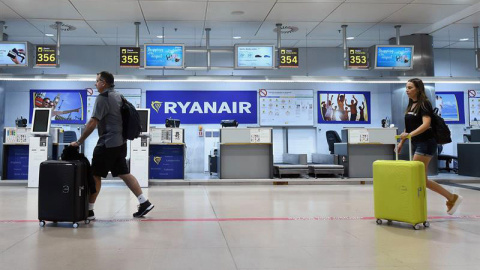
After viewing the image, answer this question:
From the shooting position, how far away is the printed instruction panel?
1131 centimetres

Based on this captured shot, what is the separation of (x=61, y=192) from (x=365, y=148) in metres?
7.23

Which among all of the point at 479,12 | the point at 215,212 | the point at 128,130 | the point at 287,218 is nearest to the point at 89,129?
the point at 128,130

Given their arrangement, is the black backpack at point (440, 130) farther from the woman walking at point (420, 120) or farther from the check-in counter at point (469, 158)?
the check-in counter at point (469, 158)

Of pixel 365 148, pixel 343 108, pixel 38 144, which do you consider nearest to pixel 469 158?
pixel 365 148

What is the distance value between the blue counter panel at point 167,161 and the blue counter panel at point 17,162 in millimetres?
2836

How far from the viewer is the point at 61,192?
336 centimetres

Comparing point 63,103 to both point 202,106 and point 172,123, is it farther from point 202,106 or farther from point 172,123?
point 172,123

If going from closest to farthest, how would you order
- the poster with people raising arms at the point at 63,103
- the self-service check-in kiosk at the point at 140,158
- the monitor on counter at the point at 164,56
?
1. the self-service check-in kiosk at the point at 140,158
2. the monitor on counter at the point at 164,56
3. the poster with people raising arms at the point at 63,103

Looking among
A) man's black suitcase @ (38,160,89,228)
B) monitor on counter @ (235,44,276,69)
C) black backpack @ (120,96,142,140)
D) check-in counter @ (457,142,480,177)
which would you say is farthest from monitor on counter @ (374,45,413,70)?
man's black suitcase @ (38,160,89,228)

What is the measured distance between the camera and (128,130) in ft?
12.1

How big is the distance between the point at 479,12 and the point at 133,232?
A: 875cm

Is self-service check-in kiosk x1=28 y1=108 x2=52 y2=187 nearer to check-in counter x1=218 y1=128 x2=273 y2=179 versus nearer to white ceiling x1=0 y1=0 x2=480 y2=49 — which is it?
white ceiling x1=0 y1=0 x2=480 y2=49

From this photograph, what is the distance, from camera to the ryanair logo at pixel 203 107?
36.8 feet

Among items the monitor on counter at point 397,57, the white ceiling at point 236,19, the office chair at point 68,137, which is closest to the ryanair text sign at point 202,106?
the white ceiling at point 236,19
